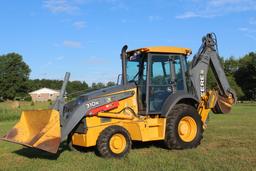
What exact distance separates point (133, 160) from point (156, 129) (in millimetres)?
1607

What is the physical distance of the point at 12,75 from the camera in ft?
362

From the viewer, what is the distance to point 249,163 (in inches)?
340

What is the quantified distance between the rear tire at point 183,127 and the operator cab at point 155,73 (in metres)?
0.43

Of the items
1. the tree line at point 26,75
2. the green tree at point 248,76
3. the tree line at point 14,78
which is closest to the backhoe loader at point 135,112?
the tree line at point 26,75

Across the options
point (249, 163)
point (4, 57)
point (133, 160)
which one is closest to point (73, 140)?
point (133, 160)

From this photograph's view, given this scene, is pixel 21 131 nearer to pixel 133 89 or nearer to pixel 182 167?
pixel 133 89

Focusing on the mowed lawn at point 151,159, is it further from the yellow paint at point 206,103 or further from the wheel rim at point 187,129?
the yellow paint at point 206,103

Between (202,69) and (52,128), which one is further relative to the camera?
(202,69)

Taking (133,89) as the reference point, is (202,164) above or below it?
below

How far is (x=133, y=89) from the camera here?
35.3 feet

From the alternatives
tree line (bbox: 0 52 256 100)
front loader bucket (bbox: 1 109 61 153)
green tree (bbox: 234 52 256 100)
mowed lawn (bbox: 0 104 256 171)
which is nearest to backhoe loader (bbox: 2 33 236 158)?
front loader bucket (bbox: 1 109 61 153)

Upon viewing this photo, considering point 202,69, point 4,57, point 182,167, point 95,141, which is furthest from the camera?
point 4,57

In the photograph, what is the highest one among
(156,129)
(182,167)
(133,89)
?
(133,89)

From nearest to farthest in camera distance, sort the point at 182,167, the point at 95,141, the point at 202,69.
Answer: the point at 182,167
the point at 95,141
the point at 202,69
